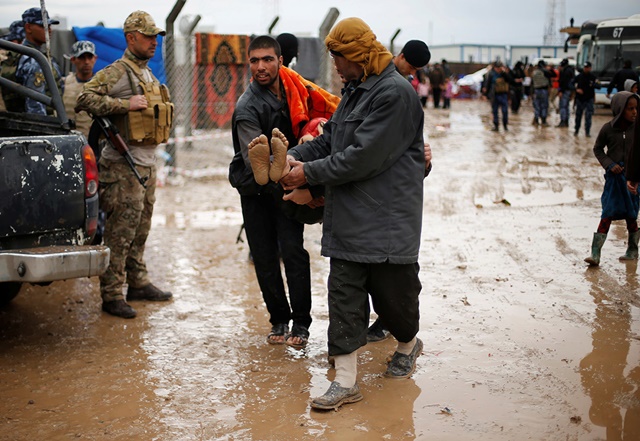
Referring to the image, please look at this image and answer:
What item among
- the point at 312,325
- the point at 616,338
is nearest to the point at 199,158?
the point at 312,325

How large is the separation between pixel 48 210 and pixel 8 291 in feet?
4.86

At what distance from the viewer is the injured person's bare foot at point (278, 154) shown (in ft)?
13.5

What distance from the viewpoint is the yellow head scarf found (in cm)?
405

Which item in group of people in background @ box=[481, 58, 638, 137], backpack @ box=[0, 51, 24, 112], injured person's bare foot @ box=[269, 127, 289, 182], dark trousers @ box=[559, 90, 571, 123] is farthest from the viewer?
dark trousers @ box=[559, 90, 571, 123]

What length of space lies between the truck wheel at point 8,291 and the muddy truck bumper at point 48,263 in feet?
4.48

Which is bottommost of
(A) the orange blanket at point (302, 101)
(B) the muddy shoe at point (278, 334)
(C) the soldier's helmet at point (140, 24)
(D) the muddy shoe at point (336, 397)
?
(B) the muddy shoe at point (278, 334)

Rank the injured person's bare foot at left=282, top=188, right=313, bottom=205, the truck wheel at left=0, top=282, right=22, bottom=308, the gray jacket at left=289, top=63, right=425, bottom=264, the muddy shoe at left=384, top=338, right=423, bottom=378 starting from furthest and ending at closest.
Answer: the truck wheel at left=0, top=282, right=22, bottom=308 → the muddy shoe at left=384, top=338, right=423, bottom=378 → the injured person's bare foot at left=282, top=188, right=313, bottom=205 → the gray jacket at left=289, top=63, right=425, bottom=264

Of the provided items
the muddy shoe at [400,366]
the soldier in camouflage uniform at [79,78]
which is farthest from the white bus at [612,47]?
the muddy shoe at [400,366]

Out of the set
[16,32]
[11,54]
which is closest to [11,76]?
[11,54]

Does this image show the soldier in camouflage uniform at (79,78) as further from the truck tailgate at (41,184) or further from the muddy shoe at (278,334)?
the muddy shoe at (278,334)

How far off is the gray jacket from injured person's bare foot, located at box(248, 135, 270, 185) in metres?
0.24

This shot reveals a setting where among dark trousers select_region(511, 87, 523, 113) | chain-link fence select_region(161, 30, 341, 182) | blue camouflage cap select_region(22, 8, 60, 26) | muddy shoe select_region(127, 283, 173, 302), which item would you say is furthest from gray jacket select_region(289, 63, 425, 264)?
dark trousers select_region(511, 87, 523, 113)

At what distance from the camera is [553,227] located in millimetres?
8500

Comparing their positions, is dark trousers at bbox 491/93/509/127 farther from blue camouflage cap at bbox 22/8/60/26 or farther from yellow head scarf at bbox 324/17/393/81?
yellow head scarf at bbox 324/17/393/81
